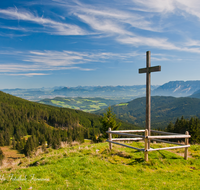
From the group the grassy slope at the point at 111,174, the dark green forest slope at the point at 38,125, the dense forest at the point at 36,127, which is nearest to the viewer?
the grassy slope at the point at 111,174

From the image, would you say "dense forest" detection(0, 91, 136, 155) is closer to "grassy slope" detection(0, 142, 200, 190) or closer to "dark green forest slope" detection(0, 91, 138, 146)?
"dark green forest slope" detection(0, 91, 138, 146)

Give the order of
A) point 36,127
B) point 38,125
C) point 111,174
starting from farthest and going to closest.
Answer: point 38,125 < point 36,127 < point 111,174

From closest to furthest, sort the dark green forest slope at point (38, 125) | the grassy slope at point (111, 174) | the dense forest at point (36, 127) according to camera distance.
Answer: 1. the grassy slope at point (111, 174)
2. the dense forest at point (36, 127)
3. the dark green forest slope at point (38, 125)

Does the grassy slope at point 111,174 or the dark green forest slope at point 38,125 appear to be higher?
the grassy slope at point 111,174

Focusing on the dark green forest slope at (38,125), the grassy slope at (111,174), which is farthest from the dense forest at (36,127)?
→ the grassy slope at (111,174)

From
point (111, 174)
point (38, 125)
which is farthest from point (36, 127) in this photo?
point (111, 174)

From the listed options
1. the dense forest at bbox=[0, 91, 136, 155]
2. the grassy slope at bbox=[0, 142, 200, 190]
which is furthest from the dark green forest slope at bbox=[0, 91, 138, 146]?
the grassy slope at bbox=[0, 142, 200, 190]

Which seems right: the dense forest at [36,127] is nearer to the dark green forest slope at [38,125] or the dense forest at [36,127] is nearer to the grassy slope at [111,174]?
the dark green forest slope at [38,125]

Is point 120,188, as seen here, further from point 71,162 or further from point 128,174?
point 71,162

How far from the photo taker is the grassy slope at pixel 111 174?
717 cm

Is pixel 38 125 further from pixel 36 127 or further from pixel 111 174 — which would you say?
pixel 111 174

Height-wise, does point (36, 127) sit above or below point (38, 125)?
below

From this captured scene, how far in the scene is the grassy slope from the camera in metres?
7.17

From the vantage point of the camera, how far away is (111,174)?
8.55m
